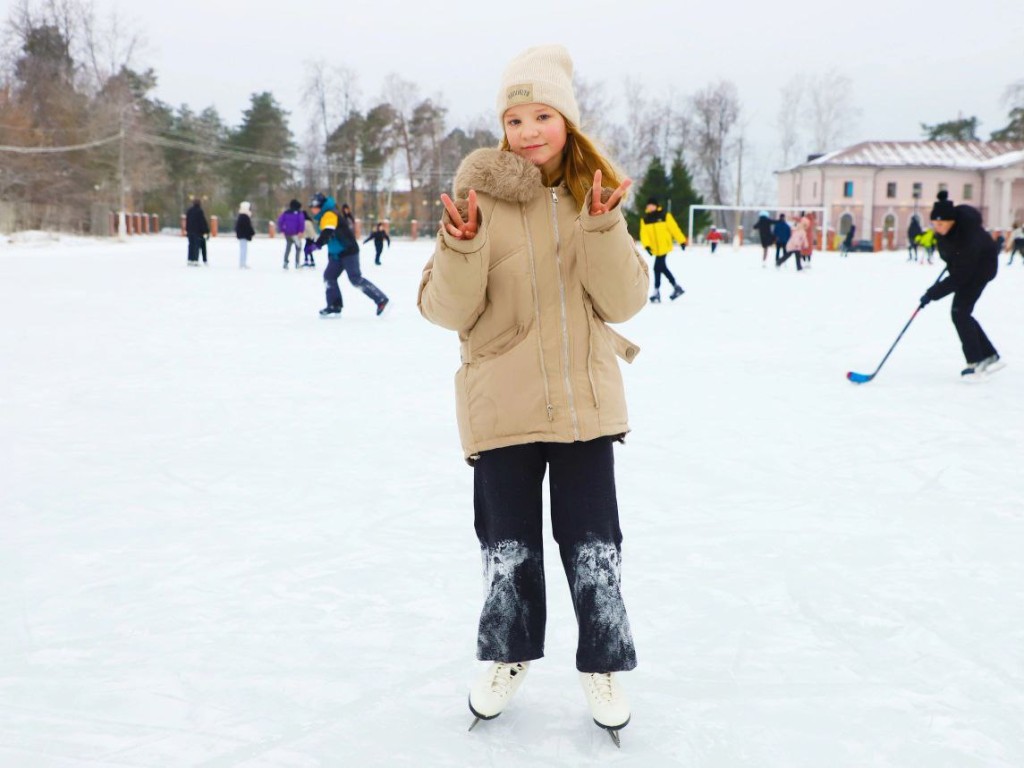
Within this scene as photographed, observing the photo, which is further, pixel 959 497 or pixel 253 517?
pixel 959 497

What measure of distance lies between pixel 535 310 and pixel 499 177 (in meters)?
0.27

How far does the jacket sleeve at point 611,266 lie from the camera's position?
1799mm

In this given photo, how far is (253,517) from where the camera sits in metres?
3.60

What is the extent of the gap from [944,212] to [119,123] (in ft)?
121

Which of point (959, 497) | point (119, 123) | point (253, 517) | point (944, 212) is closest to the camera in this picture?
point (253, 517)

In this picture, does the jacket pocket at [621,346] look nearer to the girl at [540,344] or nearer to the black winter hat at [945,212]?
the girl at [540,344]

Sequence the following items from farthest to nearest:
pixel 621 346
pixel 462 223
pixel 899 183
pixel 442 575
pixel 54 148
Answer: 1. pixel 899 183
2. pixel 54 148
3. pixel 442 575
4. pixel 621 346
5. pixel 462 223

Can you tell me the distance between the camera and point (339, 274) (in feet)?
33.1

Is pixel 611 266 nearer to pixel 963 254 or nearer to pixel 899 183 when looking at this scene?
pixel 963 254

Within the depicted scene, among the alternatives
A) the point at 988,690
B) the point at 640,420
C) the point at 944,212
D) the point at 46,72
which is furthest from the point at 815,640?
the point at 46,72

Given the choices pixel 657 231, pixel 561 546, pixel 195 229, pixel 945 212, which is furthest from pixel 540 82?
pixel 195 229

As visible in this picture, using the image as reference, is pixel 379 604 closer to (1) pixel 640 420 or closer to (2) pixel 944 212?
(1) pixel 640 420

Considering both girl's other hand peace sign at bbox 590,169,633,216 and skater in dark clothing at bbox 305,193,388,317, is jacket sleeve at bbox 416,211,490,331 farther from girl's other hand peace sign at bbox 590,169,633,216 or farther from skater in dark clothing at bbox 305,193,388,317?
skater in dark clothing at bbox 305,193,388,317

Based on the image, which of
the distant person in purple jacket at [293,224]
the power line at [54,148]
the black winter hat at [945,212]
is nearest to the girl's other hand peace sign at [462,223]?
the black winter hat at [945,212]
